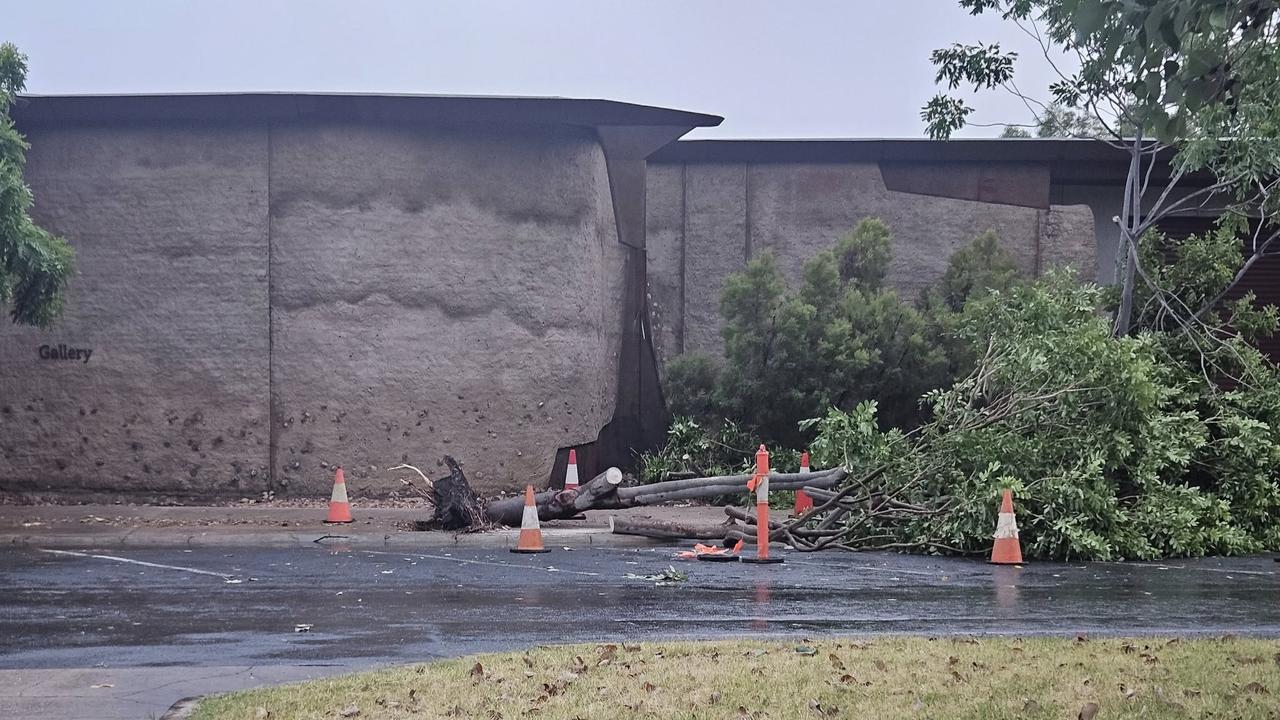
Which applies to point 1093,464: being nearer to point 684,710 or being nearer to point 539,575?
point 539,575

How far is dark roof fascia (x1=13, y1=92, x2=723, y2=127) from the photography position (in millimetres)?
18297

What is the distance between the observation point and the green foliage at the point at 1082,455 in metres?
13.4

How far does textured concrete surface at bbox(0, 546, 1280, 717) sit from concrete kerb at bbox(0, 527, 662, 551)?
31.4 inches

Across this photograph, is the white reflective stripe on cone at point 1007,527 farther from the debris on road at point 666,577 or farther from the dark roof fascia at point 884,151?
the dark roof fascia at point 884,151

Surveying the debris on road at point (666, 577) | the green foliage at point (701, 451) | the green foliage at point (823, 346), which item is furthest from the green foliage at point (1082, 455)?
the green foliage at point (701, 451)

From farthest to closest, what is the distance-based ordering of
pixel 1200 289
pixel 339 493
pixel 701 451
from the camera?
pixel 701 451 < pixel 1200 289 < pixel 339 493

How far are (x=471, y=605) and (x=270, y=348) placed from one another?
32.6 ft

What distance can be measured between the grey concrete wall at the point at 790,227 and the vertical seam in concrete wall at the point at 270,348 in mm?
6749

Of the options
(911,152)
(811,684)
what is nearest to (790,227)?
(911,152)

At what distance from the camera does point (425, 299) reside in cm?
1917

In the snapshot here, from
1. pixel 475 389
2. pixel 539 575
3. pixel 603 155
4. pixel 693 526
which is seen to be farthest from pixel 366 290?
pixel 539 575

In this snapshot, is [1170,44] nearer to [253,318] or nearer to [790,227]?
[253,318]

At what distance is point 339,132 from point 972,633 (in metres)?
13.3

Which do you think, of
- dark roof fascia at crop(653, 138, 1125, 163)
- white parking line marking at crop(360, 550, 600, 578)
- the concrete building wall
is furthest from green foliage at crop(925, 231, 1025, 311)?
A: white parking line marking at crop(360, 550, 600, 578)
